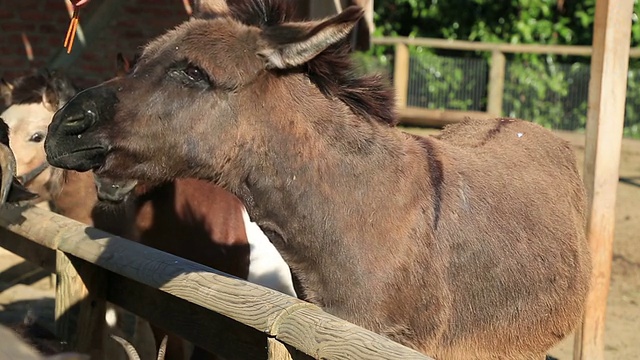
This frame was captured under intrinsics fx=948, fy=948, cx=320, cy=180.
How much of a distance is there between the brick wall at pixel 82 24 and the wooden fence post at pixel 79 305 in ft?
12.1

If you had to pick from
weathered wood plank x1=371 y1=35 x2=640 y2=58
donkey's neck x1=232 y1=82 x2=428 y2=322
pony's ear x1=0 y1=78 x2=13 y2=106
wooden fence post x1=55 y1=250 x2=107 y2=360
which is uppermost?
donkey's neck x1=232 y1=82 x2=428 y2=322

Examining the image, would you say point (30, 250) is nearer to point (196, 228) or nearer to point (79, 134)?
point (196, 228)

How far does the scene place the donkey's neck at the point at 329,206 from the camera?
10.5 feet

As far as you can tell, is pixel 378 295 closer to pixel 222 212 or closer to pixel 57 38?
pixel 222 212

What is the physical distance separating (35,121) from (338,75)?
2864mm

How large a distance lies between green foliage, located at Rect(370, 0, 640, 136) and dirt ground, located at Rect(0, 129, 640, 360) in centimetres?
449

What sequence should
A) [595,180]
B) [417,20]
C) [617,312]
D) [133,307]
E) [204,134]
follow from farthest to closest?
[417,20], [617,312], [595,180], [133,307], [204,134]

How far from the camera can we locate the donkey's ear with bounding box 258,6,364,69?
118 inches

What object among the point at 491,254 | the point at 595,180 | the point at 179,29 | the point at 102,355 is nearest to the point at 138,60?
the point at 179,29

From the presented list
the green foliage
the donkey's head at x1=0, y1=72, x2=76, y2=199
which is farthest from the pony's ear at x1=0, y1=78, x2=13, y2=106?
the green foliage

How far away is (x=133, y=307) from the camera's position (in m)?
4.41

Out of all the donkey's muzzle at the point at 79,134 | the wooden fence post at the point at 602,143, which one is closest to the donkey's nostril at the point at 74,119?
the donkey's muzzle at the point at 79,134

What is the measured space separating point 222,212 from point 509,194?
5.59 feet

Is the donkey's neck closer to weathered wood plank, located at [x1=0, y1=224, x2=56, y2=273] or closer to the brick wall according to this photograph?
weathered wood plank, located at [x1=0, y1=224, x2=56, y2=273]
